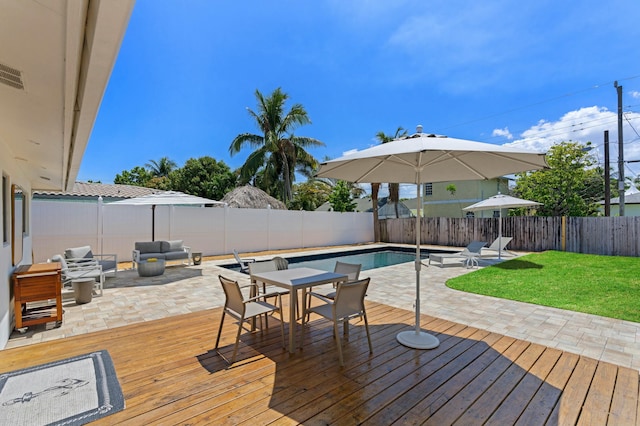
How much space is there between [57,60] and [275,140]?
1828cm

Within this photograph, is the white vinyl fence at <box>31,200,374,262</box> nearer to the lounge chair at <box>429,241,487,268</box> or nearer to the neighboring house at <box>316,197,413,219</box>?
the lounge chair at <box>429,241,487,268</box>

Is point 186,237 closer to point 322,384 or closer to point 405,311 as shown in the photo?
point 405,311

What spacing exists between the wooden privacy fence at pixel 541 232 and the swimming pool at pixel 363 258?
7.90 ft

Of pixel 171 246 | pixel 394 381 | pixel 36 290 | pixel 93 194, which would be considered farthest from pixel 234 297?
pixel 93 194

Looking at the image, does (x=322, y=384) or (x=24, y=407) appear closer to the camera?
(x=24, y=407)

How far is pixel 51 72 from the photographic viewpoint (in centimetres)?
200

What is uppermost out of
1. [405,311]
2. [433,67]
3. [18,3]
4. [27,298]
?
[433,67]

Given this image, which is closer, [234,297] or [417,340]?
[234,297]

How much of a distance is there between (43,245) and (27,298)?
6.57 metres

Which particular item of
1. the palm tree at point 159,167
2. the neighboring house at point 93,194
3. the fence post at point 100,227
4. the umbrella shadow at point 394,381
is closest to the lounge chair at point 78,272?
the fence post at point 100,227

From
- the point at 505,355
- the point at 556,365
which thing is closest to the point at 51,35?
the point at 505,355

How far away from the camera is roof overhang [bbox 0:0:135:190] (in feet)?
4.44

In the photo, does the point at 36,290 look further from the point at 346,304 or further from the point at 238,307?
the point at 346,304

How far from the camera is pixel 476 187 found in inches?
984
